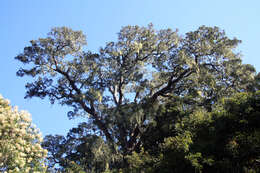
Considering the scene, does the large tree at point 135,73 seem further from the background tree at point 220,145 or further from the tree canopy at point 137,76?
the background tree at point 220,145

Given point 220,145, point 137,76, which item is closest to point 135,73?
point 137,76

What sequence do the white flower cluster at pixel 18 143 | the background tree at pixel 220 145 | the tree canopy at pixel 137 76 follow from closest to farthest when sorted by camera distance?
the white flower cluster at pixel 18 143, the background tree at pixel 220 145, the tree canopy at pixel 137 76

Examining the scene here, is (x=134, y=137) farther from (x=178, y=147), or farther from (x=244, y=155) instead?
(x=244, y=155)

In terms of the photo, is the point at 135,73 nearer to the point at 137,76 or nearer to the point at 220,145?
the point at 137,76

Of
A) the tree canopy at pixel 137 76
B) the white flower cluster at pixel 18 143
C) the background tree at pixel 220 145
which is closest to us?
the white flower cluster at pixel 18 143

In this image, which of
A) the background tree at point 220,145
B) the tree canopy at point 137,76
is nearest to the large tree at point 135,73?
the tree canopy at point 137,76

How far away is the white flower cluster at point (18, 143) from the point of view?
7016 mm

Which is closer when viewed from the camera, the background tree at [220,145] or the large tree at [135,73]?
the background tree at [220,145]

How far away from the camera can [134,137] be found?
56.4 ft

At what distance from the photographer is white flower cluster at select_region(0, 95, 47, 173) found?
7.02 m

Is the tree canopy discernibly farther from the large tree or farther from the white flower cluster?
the white flower cluster

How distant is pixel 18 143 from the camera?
735 cm

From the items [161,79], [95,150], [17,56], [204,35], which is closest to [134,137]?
[95,150]

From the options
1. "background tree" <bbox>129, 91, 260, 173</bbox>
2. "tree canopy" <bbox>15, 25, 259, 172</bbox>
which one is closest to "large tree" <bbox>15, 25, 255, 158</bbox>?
"tree canopy" <bbox>15, 25, 259, 172</bbox>
